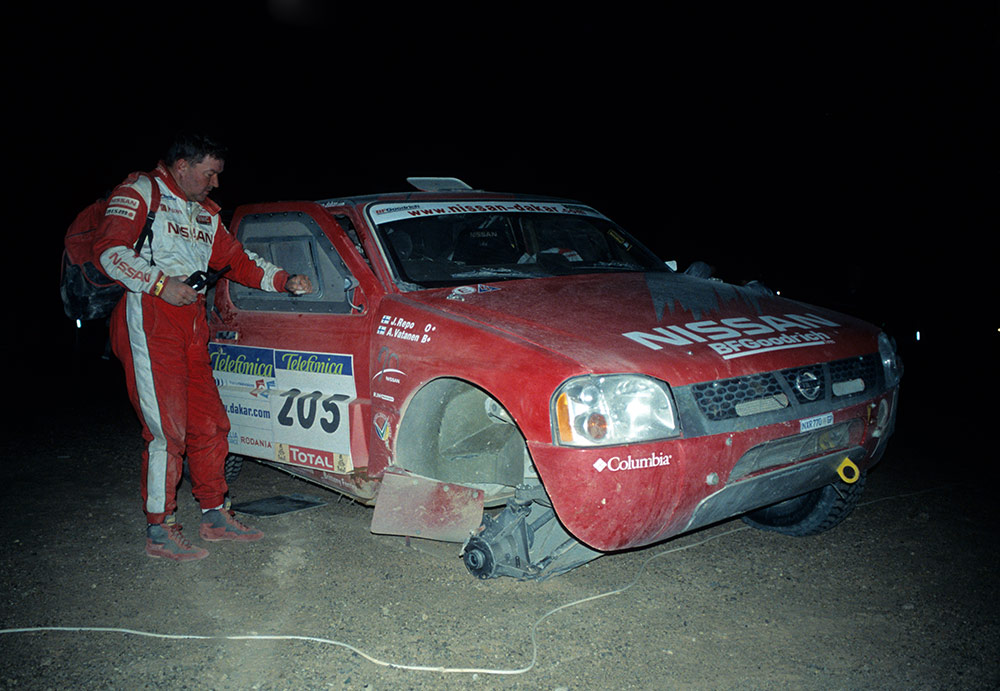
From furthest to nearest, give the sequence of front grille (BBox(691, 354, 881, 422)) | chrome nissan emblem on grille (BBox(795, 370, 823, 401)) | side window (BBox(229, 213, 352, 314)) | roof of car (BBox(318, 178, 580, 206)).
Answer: roof of car (BBox(318, 178, 580, 206)) → side window (BBox(229, 213, 352, 314)) → chrome nissan emblem on grille (BBox(795, 370, 823, 401)) → front grille (BBox(691, 354, 881, 422))

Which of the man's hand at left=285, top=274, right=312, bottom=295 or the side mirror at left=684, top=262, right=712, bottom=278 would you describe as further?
the side mirror at left=684, top=262, right=712, bottom=278

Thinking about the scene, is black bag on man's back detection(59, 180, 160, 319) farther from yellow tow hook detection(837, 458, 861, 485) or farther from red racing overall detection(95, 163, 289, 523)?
yellow tow hook detection(837, 458, 861, 485)

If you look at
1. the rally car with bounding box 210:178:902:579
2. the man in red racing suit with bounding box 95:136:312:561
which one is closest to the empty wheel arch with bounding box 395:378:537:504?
the rally car with bounding box 210:178:902:579

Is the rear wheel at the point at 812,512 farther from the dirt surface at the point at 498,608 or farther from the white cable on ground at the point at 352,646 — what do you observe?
the white cable on ground at the point at 352,646

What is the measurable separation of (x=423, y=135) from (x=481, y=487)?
2577 centimetres

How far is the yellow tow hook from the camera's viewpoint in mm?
3355

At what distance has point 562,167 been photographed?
26.8 m

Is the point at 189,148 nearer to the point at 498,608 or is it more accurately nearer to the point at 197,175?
the point at 197,175

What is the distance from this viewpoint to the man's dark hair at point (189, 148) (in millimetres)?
3891

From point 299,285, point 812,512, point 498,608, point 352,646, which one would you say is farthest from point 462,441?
point 812,512

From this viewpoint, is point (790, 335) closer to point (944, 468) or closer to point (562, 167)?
point (944, 468)

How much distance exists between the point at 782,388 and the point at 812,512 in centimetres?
122

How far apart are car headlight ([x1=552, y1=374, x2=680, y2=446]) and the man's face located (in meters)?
2.22

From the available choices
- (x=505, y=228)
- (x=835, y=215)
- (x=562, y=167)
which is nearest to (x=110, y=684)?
(x=505, y=228)
